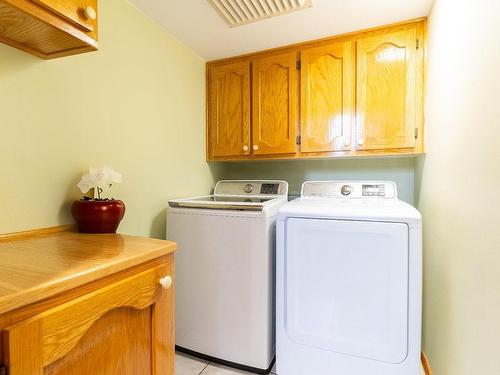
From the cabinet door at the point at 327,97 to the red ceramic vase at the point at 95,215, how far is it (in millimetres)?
1327

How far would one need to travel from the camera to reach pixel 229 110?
7.06 feet

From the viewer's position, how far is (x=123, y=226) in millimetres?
1463

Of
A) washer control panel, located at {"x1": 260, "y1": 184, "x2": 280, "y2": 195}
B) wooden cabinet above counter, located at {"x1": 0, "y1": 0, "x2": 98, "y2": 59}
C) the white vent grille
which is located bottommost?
washer control panel, located at {"x1": 260, "y1": 184, "x2": 280, "y2": 195}

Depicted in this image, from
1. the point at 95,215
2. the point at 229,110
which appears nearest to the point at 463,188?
the point at 95,215

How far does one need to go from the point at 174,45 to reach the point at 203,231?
1.31 metres

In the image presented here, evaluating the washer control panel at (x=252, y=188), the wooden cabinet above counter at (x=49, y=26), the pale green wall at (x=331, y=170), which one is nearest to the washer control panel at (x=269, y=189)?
the washer control panel at (x=252, y=188)

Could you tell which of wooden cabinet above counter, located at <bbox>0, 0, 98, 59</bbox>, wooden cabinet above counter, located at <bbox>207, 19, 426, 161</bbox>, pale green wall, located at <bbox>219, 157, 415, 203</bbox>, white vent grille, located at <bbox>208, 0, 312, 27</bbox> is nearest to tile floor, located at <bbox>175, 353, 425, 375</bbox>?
pale green wall, located at <bbox>219, 157, 415, 203</bbox>

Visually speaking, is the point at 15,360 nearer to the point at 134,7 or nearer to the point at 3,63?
the point at 3,63

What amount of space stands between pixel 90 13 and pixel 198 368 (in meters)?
Result: 1.85

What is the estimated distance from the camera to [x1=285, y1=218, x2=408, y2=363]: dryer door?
4.14ft

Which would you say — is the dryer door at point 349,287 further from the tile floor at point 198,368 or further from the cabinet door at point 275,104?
the cabinet door at point 275,104

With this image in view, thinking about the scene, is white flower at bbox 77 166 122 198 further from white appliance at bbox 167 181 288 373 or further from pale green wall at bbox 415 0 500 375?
pale green wall at bbox 415 0 500 375

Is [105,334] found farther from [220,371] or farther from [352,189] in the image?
[352,189]

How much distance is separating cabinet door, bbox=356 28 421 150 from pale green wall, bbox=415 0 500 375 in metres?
0.11
